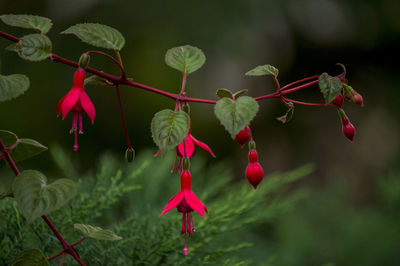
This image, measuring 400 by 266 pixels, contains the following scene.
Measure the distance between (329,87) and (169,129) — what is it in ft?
0.42

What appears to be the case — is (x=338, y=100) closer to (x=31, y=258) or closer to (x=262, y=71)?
(x=262, y=71)

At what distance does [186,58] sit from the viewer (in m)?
0.44

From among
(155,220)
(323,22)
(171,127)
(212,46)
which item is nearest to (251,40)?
(212,46)

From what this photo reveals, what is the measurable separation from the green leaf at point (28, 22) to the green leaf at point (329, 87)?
0.23 metres

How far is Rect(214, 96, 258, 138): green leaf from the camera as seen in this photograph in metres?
0.33

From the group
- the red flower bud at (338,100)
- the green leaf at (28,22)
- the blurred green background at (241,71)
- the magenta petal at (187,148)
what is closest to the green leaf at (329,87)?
the red flower bud at (338,100)

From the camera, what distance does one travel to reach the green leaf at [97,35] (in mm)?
373

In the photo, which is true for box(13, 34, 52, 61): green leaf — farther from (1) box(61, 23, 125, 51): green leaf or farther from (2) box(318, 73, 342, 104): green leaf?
(2) box(318, 73, 342, 104): green leaf

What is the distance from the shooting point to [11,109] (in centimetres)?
163

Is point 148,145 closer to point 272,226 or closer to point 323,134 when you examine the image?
point 272,226

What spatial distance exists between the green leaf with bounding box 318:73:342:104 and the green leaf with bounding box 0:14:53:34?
0.76 ft

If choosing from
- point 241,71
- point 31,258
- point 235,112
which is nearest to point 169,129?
point 235,112

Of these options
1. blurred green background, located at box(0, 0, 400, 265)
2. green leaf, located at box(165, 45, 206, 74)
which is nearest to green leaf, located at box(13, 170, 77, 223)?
green leaf, located at box(165, 45, 206, 74)

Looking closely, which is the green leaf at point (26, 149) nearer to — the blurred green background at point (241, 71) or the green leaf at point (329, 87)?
the green leaf at point (329, 87)
